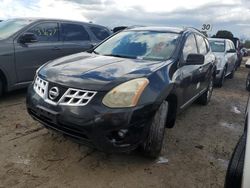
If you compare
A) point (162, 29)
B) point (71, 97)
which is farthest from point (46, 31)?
point (71, 97)

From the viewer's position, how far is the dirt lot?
3270mm

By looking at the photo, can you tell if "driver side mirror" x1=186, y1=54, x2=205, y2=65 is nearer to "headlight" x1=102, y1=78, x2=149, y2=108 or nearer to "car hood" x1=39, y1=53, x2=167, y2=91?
"car hood" x1=39, y1=53, x2=167, y2=91

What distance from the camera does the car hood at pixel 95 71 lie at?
3.27 metres

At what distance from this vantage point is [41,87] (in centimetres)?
360

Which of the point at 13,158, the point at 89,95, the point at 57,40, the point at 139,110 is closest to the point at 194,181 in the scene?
the point at 139,110

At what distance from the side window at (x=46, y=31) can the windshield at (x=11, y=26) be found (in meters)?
0.21

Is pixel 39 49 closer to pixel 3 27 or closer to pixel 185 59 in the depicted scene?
pixel 3 27

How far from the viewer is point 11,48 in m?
Answer: 5.63

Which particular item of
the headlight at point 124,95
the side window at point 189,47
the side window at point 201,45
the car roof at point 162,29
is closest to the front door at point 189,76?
the side window at point 189,47

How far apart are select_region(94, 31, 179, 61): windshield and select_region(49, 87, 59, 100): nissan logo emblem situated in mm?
1328

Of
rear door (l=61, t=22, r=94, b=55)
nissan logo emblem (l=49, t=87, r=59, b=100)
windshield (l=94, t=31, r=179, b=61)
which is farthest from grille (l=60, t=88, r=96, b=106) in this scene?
rear door (l=61, t=22, r=94, b=55)

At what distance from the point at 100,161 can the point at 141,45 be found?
6.03 ft

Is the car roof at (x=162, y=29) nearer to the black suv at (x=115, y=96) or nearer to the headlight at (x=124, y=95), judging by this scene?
the black suv at (x=115, y=96)

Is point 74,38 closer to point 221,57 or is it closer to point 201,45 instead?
point 201,45
